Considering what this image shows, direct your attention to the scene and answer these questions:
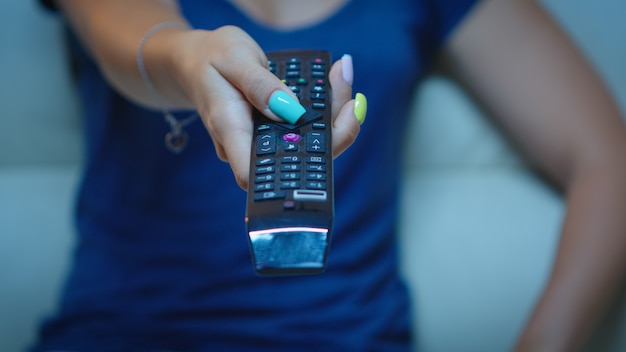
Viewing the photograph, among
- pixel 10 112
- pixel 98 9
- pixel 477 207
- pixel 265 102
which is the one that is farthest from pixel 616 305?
pixel 10 112

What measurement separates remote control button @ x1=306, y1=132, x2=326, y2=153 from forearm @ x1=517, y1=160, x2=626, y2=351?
34 cm

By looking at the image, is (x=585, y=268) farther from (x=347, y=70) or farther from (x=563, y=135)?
(x=347, y=70)

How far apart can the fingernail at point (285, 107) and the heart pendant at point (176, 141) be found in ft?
0.60

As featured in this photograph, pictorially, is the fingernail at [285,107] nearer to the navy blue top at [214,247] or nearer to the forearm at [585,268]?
the navy blue top at [214,247]

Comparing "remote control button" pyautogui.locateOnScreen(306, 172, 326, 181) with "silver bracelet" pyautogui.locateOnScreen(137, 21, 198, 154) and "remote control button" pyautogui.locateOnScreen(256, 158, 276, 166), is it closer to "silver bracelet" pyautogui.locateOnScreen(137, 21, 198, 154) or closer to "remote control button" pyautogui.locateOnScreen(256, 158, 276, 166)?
"remote control button" pyautogui.locateOnScreen(256, 158, 276, 166)

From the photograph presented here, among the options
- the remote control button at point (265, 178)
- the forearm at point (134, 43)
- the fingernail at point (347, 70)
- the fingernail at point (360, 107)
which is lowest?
the remote control button at point (265, 178)

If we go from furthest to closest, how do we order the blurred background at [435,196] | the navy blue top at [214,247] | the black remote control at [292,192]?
1. the blurred background at [435,196]
2. the navy blue top at [214,247]
3. the black remote control at [292,192]

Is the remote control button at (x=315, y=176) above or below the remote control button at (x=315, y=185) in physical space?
above

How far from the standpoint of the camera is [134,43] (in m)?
0.54

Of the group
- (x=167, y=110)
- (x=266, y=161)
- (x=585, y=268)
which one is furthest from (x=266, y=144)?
(x=585, y=268)

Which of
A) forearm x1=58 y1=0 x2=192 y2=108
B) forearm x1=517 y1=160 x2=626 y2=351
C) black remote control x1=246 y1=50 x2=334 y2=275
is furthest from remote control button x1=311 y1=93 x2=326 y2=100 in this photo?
forearm x1=517 y1=160 x2=626 y2=351

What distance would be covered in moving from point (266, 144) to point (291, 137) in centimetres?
2

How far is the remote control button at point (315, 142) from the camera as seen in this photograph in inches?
16.4

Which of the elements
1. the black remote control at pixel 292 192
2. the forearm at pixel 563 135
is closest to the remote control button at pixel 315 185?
the black remote control at pixel 292 192
